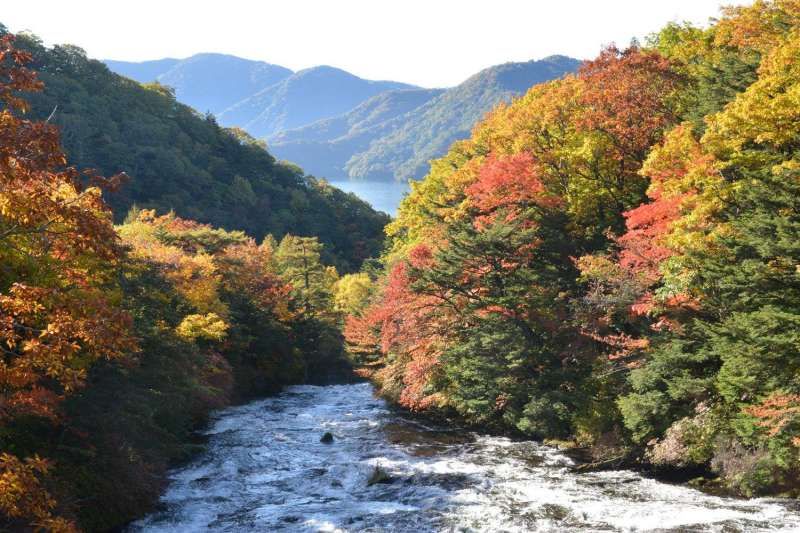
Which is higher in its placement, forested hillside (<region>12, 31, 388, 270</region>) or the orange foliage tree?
forested hillside (<region>12, 31, 388, 270</region>)

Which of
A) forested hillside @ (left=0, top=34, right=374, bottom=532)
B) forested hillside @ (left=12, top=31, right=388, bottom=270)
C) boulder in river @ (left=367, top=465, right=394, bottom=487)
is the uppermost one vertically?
forested hillside @ (left=12, top=31, right=388, bottom=270)

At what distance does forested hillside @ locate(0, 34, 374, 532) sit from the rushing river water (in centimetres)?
205

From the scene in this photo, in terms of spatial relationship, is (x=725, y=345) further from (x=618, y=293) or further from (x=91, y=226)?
(x=91, y=226)

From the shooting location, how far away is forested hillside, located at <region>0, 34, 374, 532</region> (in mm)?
9289

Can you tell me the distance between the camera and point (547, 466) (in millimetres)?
24750

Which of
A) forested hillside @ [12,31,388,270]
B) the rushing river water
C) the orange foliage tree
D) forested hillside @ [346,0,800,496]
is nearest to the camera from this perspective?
A: the orange foliage tree

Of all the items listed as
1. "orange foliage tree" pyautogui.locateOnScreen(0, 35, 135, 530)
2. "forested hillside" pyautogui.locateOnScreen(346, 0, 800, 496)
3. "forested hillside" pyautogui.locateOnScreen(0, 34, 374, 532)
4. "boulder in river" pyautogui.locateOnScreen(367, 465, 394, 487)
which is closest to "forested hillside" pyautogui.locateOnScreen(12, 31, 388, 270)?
"forested hillside" pyautogui.locateOnScreen(0, 34, 374, 532)

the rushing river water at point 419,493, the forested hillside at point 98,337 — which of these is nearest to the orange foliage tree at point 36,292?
the forested hillside at point 98,337

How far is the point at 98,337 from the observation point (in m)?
9.15

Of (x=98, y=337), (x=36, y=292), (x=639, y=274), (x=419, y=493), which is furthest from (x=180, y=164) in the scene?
(x=98, y=337)

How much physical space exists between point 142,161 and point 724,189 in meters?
94.7

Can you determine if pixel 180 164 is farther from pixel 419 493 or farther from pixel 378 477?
pixel 419 493

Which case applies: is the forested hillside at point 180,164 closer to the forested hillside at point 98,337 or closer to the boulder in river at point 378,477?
the forested hillside at point 98,337

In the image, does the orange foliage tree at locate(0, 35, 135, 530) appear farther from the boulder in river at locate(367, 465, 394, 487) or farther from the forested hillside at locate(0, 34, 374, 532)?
the boulder in river at locate(367, 465, 394, 487)
